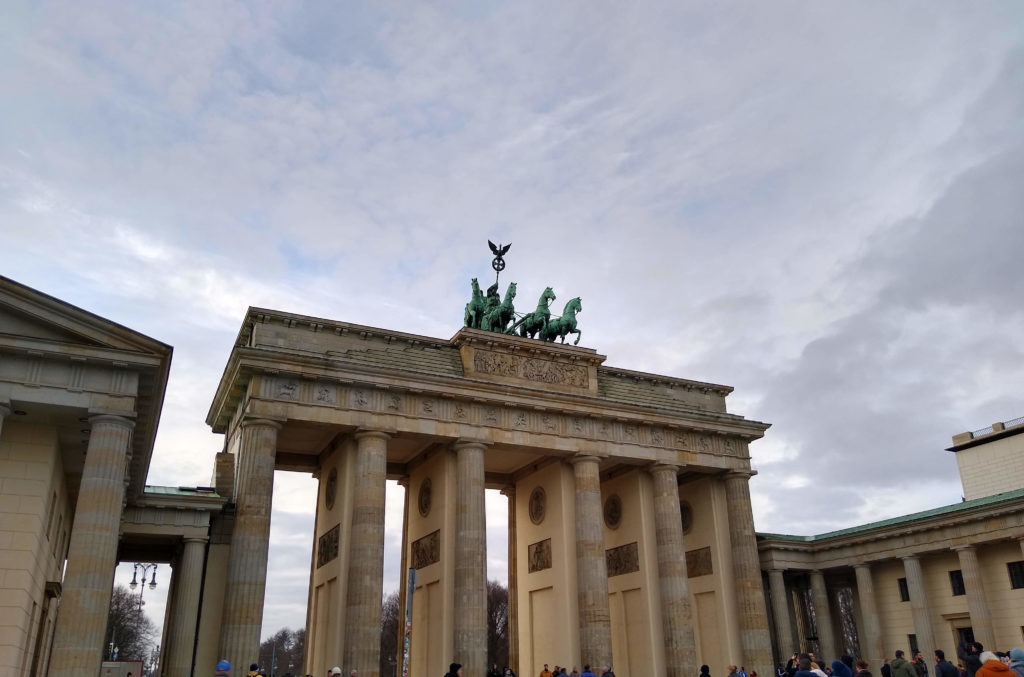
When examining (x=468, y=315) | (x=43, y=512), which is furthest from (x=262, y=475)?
(x=468, y=315)

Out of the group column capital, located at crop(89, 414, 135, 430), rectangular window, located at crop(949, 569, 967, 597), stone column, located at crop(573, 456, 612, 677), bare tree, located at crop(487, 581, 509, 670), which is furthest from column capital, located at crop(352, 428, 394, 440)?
bare tree, located at crop(487, 581, 509, 670)

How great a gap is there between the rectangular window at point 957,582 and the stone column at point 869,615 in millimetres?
4006

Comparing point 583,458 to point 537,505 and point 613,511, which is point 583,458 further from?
point 613,511

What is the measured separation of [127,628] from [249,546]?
63358 mm

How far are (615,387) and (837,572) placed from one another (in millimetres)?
17857

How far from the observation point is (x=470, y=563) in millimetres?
31297

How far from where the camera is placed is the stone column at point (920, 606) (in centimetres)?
3747

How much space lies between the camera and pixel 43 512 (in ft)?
61.5

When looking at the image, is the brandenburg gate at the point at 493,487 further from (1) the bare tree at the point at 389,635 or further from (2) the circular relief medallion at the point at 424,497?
(1) the bare tree at the point at 389,635

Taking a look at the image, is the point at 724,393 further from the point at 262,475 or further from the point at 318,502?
the point at 262,475

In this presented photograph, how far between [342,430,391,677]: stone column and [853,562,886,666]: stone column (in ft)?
84.5

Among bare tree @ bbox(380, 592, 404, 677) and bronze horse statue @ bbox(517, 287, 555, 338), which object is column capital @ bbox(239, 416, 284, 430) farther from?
bare tree @ bbox(380, 592, 404, 677)

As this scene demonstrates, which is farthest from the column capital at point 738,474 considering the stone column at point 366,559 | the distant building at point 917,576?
the stone column at point 366,559

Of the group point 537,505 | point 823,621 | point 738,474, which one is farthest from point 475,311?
point 823,621
